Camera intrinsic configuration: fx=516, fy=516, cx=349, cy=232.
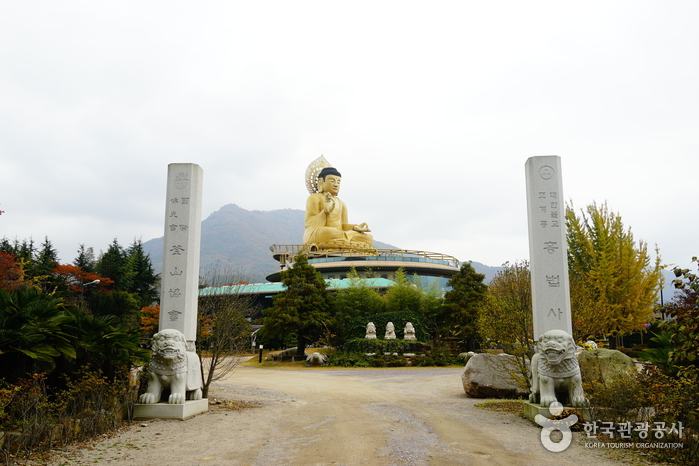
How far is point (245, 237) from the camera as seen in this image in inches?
5768

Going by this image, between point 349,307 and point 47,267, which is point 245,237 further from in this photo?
point 349,307

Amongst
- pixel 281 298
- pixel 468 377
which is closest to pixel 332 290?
pixel 281 298

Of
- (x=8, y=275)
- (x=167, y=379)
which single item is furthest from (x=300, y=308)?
(x=167, y=379)

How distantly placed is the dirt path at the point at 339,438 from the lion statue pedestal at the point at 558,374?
1.84ft

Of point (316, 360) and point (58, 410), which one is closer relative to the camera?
point (58, 410)

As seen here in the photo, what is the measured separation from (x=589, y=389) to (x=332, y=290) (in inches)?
1060

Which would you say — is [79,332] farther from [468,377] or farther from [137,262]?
[137,262]

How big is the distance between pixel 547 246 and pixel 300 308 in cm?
1677

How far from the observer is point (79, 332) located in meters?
7.72

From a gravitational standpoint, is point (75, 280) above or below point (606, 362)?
above

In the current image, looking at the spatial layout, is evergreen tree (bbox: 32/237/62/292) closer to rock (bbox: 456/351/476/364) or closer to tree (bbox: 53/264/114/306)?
tree (bbox: 53/264/114/306)

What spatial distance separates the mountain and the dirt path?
4096 inches

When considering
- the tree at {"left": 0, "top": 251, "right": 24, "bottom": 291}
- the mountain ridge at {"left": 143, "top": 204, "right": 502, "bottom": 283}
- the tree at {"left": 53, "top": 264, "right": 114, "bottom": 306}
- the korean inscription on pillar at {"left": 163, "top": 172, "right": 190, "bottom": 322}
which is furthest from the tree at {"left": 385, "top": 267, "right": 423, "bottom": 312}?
the mountain ridge at {"left": 143, "top": 204, "right": 502, "bottom": 283}

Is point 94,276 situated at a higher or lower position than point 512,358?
higher
